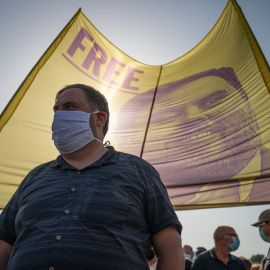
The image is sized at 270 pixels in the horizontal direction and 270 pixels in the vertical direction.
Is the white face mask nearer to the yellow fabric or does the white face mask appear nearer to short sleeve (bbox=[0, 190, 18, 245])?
short sleeve (bbox=[0, 190, 18, 245])

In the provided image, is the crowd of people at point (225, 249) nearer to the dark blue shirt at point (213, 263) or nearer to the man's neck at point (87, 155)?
the dark blue shirt at point (213, 263)

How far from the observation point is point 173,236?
146 centimetres

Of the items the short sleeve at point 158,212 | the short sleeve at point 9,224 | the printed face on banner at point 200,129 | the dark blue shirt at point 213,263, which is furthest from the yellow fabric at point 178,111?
the short sleeve at point 9,224

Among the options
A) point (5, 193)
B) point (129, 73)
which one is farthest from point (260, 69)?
point (5, 193)

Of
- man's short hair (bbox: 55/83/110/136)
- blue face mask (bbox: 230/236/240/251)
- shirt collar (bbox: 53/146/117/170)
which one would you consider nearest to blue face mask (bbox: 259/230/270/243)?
blue face mask (bbox: 230/236/240/251)

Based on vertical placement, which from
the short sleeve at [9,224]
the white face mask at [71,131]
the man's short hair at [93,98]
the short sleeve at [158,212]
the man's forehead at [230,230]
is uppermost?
the man's short hair at [93,98]

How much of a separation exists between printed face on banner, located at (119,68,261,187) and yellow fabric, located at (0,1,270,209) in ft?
0.04

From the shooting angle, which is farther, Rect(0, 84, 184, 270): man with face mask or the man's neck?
the man's neck

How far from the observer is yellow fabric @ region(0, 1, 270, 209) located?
349 centimetres

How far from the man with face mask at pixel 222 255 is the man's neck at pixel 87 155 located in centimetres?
315

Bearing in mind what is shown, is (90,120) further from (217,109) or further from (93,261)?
(217,109)

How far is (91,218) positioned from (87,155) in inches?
20.3

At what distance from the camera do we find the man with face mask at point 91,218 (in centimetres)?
130

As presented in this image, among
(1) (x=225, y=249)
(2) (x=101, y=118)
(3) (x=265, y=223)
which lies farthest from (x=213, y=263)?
(2) (x=101, y=118)
